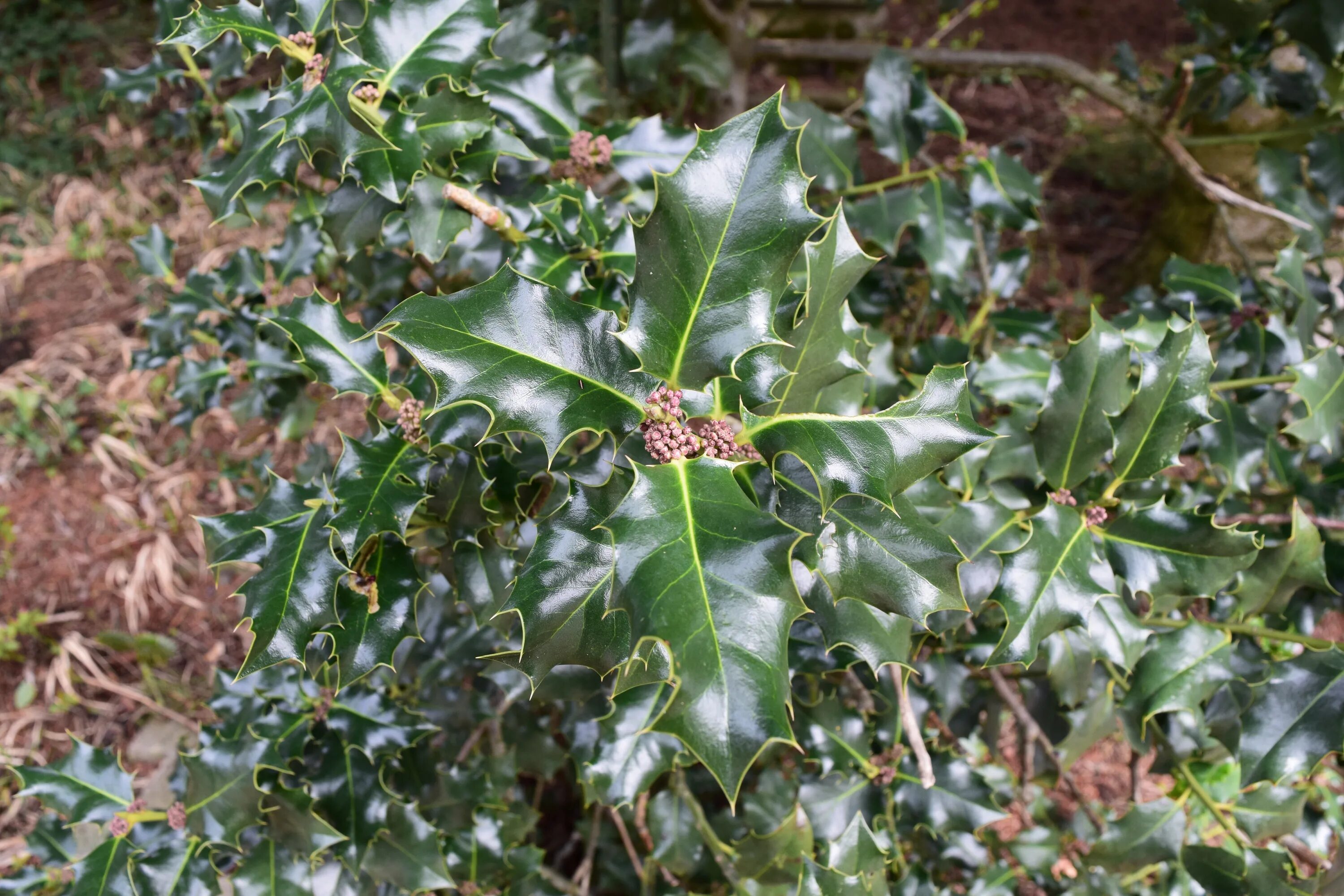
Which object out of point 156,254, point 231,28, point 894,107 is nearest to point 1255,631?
point 894,107

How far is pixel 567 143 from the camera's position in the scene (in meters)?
1.27

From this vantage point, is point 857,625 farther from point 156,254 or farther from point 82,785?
point 156,254

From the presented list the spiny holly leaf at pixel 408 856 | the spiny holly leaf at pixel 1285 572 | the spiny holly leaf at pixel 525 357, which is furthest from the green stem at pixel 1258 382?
the spiny holly leaf at pixel 408 856

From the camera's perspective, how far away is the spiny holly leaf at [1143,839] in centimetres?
130

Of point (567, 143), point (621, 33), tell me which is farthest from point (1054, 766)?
point (621, 33)

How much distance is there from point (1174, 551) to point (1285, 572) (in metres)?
0.26

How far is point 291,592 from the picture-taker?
2.85ft

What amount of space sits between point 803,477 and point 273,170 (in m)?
0.70

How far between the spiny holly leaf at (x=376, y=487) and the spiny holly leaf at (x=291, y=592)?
0.03 meters

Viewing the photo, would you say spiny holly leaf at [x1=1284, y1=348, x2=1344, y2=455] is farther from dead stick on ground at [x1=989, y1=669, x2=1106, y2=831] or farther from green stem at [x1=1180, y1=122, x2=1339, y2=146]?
green stem at [x1=1180, y1=122, x2=1339, y2=146]

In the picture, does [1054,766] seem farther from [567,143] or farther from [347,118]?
[347,118]

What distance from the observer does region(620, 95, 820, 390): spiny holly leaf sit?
28.1 inches

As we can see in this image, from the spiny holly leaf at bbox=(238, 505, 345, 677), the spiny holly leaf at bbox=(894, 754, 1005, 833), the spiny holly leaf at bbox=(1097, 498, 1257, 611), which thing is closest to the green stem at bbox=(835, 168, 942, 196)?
the spiny holly leaf at bbox=(1097, 498, 1257, 611)

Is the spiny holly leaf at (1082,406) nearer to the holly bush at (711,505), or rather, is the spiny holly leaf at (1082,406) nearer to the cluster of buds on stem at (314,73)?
the holly bush at (711,505)
